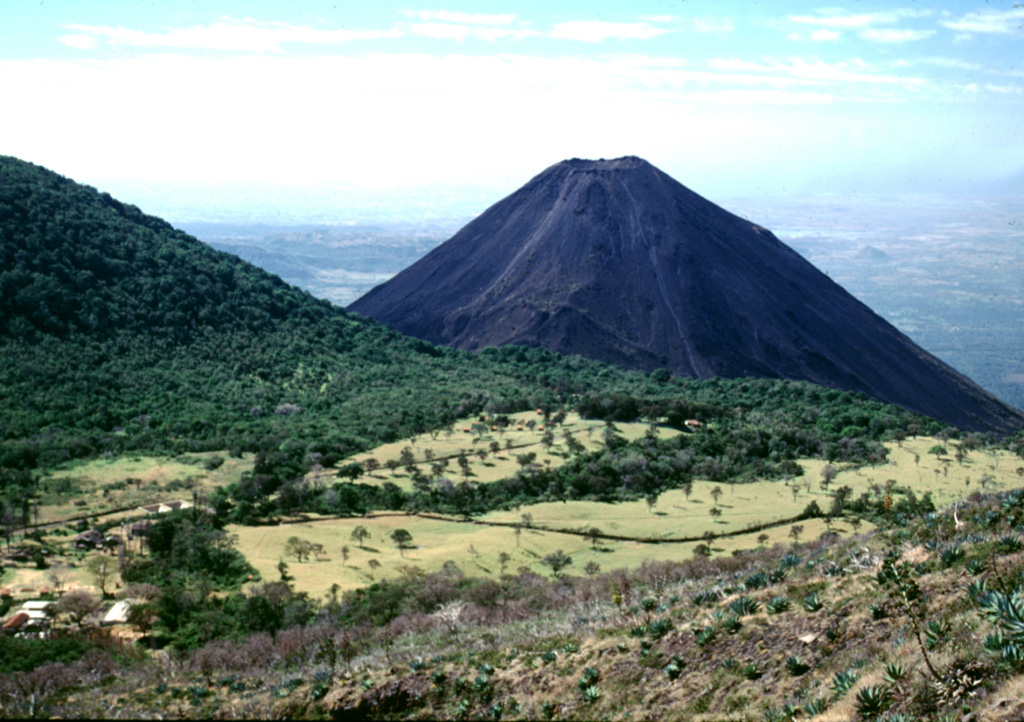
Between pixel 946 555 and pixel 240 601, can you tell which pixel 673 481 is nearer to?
pixel 240 601

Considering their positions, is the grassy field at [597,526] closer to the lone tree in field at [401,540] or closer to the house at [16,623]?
the lone tree in field at [401,540]

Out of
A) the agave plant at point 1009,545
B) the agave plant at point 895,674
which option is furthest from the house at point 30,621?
the agave plant at point 1009,545

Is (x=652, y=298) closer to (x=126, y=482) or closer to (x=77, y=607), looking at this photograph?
(x=126, y=482)

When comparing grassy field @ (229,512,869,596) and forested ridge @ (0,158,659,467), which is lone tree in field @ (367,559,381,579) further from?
forested ridge @ (0,158,659,467)

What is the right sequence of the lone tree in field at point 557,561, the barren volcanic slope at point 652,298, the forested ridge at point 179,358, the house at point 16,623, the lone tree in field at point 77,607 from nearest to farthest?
the house at point 16,623
the lone tree in field at point 77,607
the lone tree in field at point 557,561
the forested ridge at point 179,358
the barren volcanic slope at point 652,298

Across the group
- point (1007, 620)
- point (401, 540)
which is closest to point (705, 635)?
point (1007, 620)

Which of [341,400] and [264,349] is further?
[264,349]

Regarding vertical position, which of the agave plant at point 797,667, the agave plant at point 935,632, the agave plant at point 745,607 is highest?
the agave plant at point 935,632

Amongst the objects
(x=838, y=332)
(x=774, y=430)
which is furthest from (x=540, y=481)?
(x=838, y=332)
